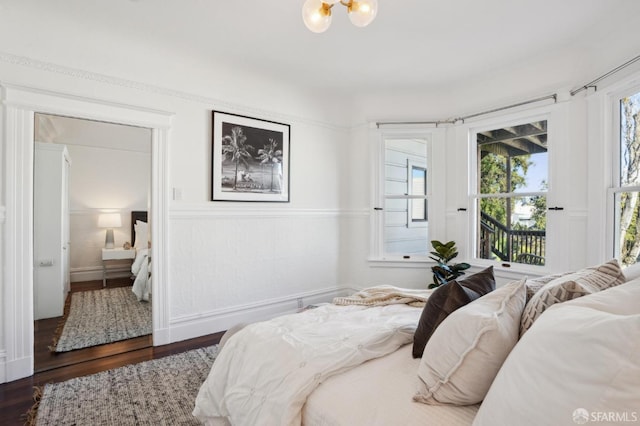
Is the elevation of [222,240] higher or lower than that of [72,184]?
lower

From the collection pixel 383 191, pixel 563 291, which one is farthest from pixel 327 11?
pixel 383 191

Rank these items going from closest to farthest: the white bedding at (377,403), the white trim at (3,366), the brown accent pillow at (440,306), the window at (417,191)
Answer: the white bedding at (377,403) < the brown accent pillow at (440,306) < the white trim at (3,366) < the window at (417,191)

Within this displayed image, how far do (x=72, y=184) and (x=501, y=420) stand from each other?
3454mm

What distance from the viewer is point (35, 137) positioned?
8.23 ft

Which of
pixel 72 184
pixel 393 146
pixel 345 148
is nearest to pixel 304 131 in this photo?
pixel 345 148

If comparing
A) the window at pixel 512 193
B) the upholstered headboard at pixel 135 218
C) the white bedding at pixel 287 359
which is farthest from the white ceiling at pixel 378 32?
the white bedding at pixel 287 359

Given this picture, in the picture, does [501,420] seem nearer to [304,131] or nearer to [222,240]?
[222,240]

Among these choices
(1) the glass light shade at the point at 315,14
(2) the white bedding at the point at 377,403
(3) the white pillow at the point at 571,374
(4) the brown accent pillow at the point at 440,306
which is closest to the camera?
(3) the white pillow at the point at 571,374

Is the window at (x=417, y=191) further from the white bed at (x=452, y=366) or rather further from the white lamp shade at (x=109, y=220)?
the white lamp shade at (x=109, y=220)

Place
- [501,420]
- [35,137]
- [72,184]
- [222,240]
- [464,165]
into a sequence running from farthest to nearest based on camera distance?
1. [464,165]
2. [222,240]
3. [72,184]
4. [35,137]
5. [501,420]

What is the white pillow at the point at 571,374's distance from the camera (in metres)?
0.59

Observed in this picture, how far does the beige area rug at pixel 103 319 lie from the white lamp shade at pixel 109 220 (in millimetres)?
606

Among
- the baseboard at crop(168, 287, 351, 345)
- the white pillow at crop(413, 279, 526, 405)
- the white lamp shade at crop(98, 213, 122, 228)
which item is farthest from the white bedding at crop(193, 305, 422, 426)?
the white lamp shade at crop(98, 213, 122, 228)

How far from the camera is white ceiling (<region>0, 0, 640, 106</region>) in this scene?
2318 mm
